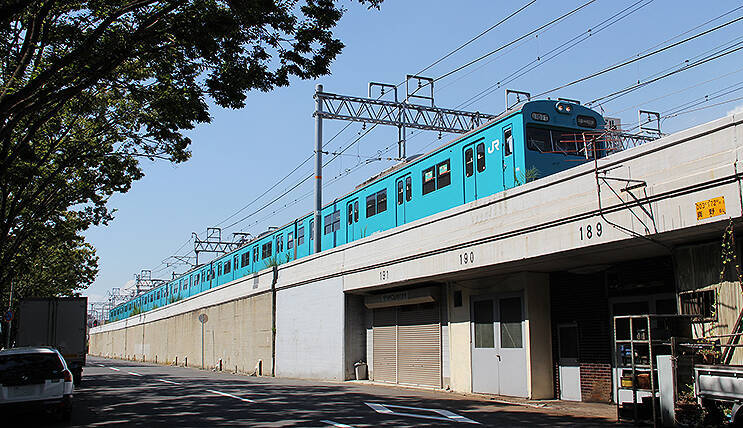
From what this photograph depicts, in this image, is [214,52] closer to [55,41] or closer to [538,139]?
[55,41]

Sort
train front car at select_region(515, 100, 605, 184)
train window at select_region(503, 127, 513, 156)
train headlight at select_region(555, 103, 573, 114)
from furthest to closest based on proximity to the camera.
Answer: train headlight at select_region(555, 103, 573, 114) < train window at select_region(503, 127, 513, 156) < train front car at select_region(515, 100, 605, 184)

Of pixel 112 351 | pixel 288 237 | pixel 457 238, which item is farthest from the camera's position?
pixel 112 351

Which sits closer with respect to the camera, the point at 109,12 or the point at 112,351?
the point at 109,12

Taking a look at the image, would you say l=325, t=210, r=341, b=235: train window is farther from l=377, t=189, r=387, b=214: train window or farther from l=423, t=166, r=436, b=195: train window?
l=423, t=166, r=436, b=195: train window

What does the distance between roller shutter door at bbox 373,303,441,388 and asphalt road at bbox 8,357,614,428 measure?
1.17m

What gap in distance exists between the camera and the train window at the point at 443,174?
19352 mm

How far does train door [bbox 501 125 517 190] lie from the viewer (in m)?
16.8

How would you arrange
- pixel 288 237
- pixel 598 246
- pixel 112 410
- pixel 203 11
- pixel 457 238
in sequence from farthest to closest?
pixel 288 237, pixel 457 238, pixel 112 410, pixel 598 246, pixel 203 11

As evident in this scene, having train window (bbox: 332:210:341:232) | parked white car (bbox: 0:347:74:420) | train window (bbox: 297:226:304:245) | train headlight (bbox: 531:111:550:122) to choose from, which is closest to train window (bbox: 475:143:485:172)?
train headlight (bbox: 531:111:550:122)

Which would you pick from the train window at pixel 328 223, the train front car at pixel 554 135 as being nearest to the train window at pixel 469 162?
the train front car at pixel 554 135

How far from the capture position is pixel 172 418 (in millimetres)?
13609

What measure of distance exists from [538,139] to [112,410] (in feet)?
40.8

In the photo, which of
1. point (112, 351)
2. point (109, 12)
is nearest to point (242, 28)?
point (109, 12)

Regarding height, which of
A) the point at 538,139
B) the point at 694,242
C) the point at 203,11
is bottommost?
the point at 694,242
